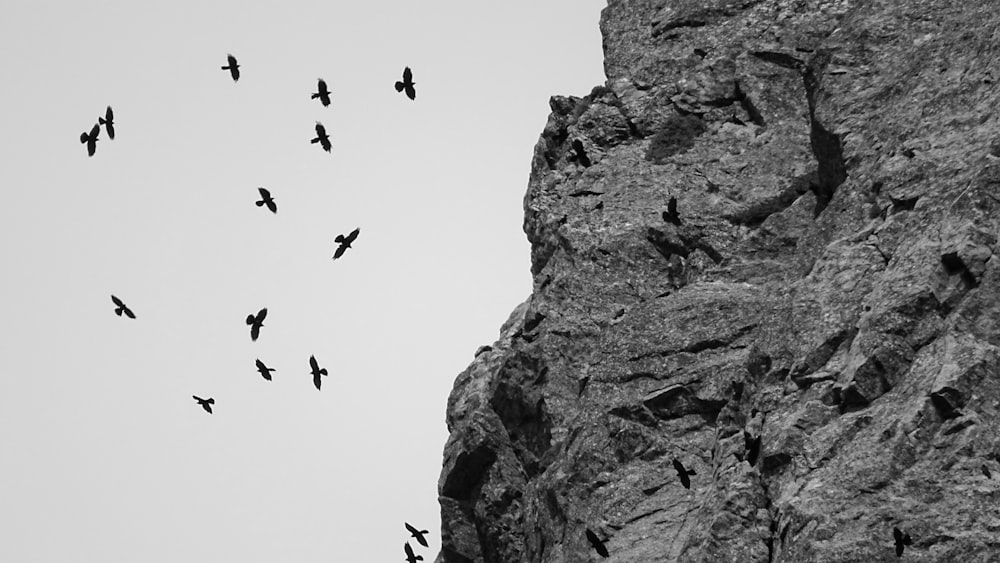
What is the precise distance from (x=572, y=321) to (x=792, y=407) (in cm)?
975

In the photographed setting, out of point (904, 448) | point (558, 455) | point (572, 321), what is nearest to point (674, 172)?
point (572, 321)

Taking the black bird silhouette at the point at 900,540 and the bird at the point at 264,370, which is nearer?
the black bird silhouette at the point at 900,540

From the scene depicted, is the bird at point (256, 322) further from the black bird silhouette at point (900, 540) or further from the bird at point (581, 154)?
the black bird silhouette at point (900, 540)

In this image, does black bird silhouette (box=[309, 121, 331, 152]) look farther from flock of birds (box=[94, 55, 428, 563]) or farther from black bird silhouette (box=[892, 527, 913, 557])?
black bird silhouette (box=[892, 527, 913, 557])

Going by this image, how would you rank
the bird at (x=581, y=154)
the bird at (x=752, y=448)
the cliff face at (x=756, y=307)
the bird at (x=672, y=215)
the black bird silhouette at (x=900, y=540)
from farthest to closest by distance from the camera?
the bird at (x=581, y=154) < the bird at (x=672, y=215) < the bird at (x=752, y=448) < the cliff face at (x=756, y=307) < the black bird silhouette at (x=900, y=540)

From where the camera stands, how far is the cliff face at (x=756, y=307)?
2997 cm

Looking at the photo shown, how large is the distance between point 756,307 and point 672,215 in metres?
4.29

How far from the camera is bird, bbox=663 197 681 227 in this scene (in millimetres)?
41469

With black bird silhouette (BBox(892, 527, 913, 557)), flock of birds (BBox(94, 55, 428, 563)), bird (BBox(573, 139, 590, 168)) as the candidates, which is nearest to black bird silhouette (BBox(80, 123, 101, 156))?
flock of birds (BBox(94, 55, 428, 563))

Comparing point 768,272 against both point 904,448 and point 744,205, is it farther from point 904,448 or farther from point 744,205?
point 904,448

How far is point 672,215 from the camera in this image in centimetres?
4159

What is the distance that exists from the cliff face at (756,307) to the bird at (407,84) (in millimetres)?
4809

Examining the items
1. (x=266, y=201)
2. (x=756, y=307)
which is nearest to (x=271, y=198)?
(x=266, y=201)

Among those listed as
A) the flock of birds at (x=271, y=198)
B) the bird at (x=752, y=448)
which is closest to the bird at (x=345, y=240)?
the flock of birds at (x=271, y=198)
